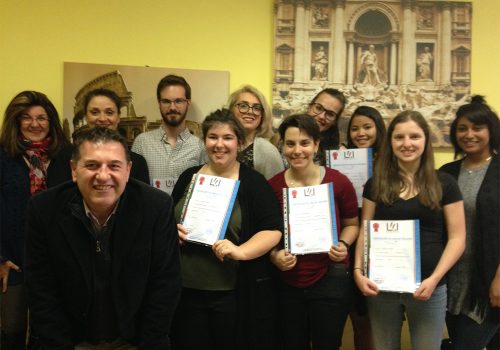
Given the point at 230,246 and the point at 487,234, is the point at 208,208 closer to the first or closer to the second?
the point at 230,246

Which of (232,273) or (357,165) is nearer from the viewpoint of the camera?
(232,273)

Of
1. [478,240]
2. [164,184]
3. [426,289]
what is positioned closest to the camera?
[426,289]

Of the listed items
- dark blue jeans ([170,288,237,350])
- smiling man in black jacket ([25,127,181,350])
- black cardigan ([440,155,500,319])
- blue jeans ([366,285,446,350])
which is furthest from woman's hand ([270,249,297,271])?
black cardigan ([440,155,500,319])

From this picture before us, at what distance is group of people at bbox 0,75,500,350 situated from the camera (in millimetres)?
1704

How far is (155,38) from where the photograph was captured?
Answer: 3270 mm

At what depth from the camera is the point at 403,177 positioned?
212 centimetres

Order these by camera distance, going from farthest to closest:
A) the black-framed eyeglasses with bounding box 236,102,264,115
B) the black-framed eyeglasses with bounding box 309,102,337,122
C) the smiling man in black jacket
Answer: the black-framed eyeglasses with bounding box 309,102,337,122
the black-framed eyeglasses with bounding box 236,102,264,115
the smiling man in black jacket

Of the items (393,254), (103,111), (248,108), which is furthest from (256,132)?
(393,254)

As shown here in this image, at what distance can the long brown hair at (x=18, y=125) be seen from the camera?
243 cm

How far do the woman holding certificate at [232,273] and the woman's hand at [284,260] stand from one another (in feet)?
0.23

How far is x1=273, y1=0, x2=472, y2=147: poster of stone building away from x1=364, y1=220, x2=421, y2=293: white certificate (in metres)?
1.50

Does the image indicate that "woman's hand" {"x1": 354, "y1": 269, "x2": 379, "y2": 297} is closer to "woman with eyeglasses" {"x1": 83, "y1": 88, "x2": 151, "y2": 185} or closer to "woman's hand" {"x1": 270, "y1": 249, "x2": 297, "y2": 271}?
"woman's hand" {"x1": 270, "y1": 249, "x2": 297, "y2": 271}

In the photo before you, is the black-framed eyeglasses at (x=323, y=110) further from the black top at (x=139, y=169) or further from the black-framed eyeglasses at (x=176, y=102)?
the black top at (x=139, y=169)

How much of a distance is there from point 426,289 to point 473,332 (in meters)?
0.54
